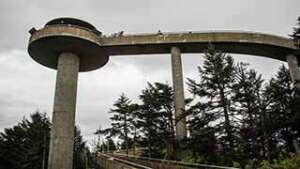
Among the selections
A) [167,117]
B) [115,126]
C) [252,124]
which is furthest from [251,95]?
[115,126]

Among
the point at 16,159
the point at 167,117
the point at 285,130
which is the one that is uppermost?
the point at 167,117

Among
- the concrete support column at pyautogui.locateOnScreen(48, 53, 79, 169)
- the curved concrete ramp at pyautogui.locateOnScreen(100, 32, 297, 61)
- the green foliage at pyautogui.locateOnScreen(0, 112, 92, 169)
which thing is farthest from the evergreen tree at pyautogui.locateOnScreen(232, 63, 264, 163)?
the green foliage at pyautogui.locateOnScreen(0, 112, 92, 169)

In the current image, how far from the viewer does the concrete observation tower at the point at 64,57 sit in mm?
22219

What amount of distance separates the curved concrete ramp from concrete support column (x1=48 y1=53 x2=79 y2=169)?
378 centimetres

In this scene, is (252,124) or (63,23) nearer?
(252,124)

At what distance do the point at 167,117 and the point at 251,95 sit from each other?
963cm

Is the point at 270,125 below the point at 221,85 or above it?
below

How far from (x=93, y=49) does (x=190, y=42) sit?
29.0 feet

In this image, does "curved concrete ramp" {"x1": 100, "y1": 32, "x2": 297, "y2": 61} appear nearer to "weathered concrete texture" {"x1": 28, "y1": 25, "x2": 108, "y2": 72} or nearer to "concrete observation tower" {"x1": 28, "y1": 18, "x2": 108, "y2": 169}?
"weathered concrete texture" {"x1": 28, "y1": 25, "x2": 108, "y2": 72}

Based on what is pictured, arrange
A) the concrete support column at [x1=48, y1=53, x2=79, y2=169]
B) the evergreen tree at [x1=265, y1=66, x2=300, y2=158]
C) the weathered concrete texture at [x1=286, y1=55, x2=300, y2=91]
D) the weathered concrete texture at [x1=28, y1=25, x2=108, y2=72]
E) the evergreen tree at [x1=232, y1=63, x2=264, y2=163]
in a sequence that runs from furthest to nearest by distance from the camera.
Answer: the weathered concrete texture at [x1=286, y1=55, x2=300, y2=91]
the weathered concrete texture at [x1=28, y1=25, x2=108, y2=72]
the concrete support column at [x1=48, y1=53, x2=79, y2=169]
the evergreen tree at [x1=265, y1=66, x2=300, y2=158]
the evergreen tree at [x1=232, y1=63, x2=264, y2=163]

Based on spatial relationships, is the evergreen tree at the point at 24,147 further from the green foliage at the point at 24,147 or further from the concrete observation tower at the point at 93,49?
the concrete observation tower at the point at 93,49

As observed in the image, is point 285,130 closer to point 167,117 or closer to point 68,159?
point 167,117

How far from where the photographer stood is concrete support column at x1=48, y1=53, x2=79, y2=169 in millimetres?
21913

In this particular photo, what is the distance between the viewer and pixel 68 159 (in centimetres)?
2233
